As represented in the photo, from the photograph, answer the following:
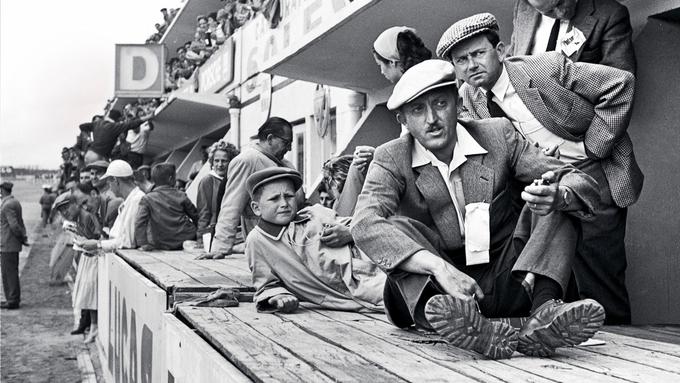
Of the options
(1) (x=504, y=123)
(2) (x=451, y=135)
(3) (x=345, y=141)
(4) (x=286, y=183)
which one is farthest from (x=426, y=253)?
(3) (x=345, y=141)

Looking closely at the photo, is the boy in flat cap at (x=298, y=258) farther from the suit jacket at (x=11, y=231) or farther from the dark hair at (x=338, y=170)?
the suit jacket at (x=11, y=231)

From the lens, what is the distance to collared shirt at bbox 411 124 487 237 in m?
3.19

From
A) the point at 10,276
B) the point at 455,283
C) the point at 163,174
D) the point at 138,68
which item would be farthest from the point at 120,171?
the point at 138,68

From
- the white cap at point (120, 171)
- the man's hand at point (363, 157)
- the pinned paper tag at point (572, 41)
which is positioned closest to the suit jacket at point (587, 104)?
the pinned paper tag at point (572, 41)

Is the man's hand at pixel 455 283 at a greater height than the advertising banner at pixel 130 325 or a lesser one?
greater

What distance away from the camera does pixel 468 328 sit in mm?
2605

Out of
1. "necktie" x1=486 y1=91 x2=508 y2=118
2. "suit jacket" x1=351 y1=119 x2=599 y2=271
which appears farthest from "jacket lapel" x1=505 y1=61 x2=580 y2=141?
"suit jacket" x1=351 y1=119 x2=599 y2=271

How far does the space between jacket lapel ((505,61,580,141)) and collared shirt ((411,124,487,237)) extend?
21.5 inches

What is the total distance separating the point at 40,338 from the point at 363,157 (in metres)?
7.35

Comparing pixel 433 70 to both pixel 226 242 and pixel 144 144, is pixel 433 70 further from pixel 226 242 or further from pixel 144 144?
pixel 144 144

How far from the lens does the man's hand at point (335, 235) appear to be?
434cm

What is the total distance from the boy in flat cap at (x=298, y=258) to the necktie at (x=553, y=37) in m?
1.31

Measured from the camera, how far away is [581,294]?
11.9 feet

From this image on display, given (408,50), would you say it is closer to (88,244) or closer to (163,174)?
(163,174)
